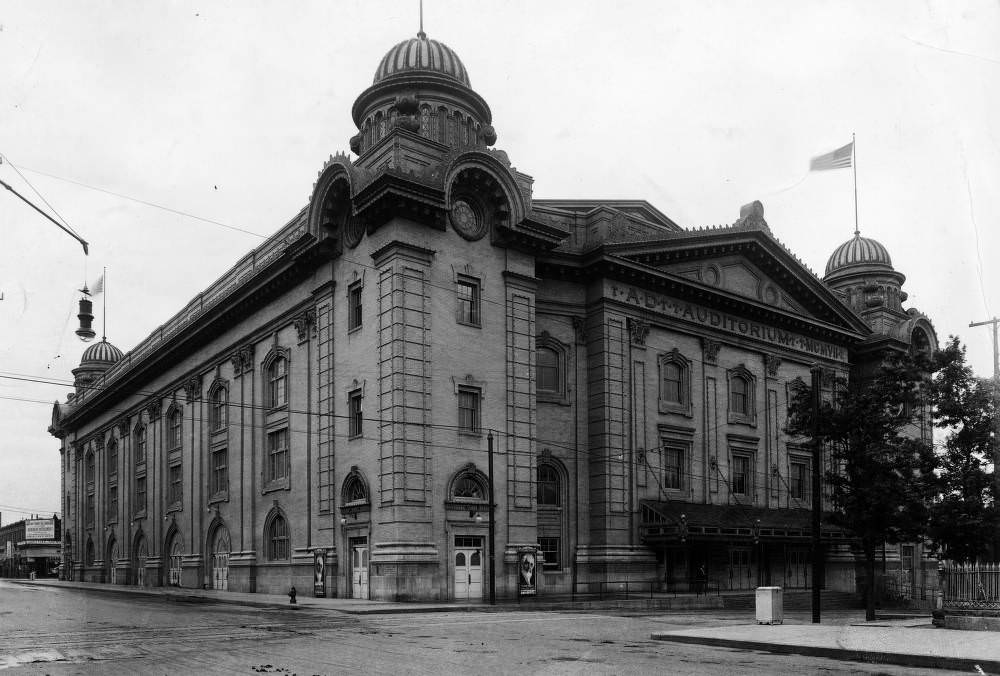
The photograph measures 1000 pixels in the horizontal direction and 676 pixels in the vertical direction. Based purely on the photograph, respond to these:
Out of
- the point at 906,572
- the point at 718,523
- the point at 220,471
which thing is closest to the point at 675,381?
the point at 718,523

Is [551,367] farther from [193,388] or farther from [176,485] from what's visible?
[176,485]

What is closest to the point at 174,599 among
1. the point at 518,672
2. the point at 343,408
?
the point at 343,408

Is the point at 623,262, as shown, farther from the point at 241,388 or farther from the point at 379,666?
the point at 379,666


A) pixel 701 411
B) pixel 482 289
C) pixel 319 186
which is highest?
pixel 319 186

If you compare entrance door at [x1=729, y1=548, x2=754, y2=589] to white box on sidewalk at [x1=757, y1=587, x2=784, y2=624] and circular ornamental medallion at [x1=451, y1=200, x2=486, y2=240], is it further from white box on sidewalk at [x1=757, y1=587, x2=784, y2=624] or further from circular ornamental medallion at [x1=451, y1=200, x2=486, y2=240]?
Result: white box on sidewalk at [x1=757, y1=587, x2=784, y2=624]

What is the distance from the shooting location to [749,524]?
43.7m

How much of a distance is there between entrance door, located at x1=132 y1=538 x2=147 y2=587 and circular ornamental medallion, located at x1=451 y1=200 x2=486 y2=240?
1506 inches

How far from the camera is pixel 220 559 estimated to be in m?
50.9

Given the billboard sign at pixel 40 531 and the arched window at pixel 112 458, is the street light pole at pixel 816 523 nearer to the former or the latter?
the arched window at pixel 112 458

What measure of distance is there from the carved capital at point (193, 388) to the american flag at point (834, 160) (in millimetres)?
35394

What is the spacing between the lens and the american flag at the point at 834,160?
140 ft

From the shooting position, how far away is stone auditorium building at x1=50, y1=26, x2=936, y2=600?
35.9m

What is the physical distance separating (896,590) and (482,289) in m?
29.4

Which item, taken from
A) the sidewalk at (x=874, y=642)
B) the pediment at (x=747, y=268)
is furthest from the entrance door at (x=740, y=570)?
the sidewalk at (x=874, y=642)
